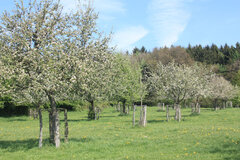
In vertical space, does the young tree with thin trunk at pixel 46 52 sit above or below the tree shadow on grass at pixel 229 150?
above

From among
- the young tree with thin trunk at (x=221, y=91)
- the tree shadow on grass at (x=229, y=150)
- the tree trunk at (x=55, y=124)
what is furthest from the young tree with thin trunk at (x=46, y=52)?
the young tree with thin trunk at (x=221, y=91)

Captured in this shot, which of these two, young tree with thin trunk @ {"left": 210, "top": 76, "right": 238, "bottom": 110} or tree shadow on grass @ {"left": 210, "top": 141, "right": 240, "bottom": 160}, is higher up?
young tree with thin trunk @ {"left": 210, "top": 76, "right": 238, "bottom": 110}

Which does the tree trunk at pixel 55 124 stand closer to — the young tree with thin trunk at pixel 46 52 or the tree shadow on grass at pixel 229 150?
the young tree with thin trunk at pixel 46 52

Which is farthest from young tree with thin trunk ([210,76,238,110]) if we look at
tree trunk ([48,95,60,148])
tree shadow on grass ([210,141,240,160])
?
tree trunk ([48,95,60,148])

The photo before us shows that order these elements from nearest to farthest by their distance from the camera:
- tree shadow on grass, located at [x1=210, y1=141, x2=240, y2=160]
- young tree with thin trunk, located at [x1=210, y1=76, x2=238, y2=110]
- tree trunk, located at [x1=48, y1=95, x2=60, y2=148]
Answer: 1. tree shadow on grass, located at [x1=210, y1=141, x2=240, y2=160]
2. tree trunk, located at [x1=48, y1=95, x2=60, y2=148]
3. young tree with thin trunk, located at [x1=210, y1=76, x2=238, y2=110]

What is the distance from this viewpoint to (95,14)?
16875mm

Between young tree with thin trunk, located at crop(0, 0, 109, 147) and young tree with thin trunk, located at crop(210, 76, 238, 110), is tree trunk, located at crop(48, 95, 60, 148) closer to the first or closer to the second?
young tree with thin trunk, located at crop(0, 0, 109, 147)

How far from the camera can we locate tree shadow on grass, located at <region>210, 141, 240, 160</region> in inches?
462

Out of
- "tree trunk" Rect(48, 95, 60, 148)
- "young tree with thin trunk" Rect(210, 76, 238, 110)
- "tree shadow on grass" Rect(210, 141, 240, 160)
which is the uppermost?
"young tree with thin trunk" Rect(210, 76, 238, 110)

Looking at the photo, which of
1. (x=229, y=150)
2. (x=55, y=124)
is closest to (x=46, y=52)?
(x=55, y=124)

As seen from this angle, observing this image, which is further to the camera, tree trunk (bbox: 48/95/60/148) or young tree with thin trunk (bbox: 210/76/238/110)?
young tree with thin trunk (bbox: 210/76/238/110)

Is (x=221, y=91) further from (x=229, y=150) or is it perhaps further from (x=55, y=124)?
(x=55, y=124)

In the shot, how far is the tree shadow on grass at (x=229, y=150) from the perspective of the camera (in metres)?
11.7

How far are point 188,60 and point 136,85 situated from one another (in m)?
47.8
